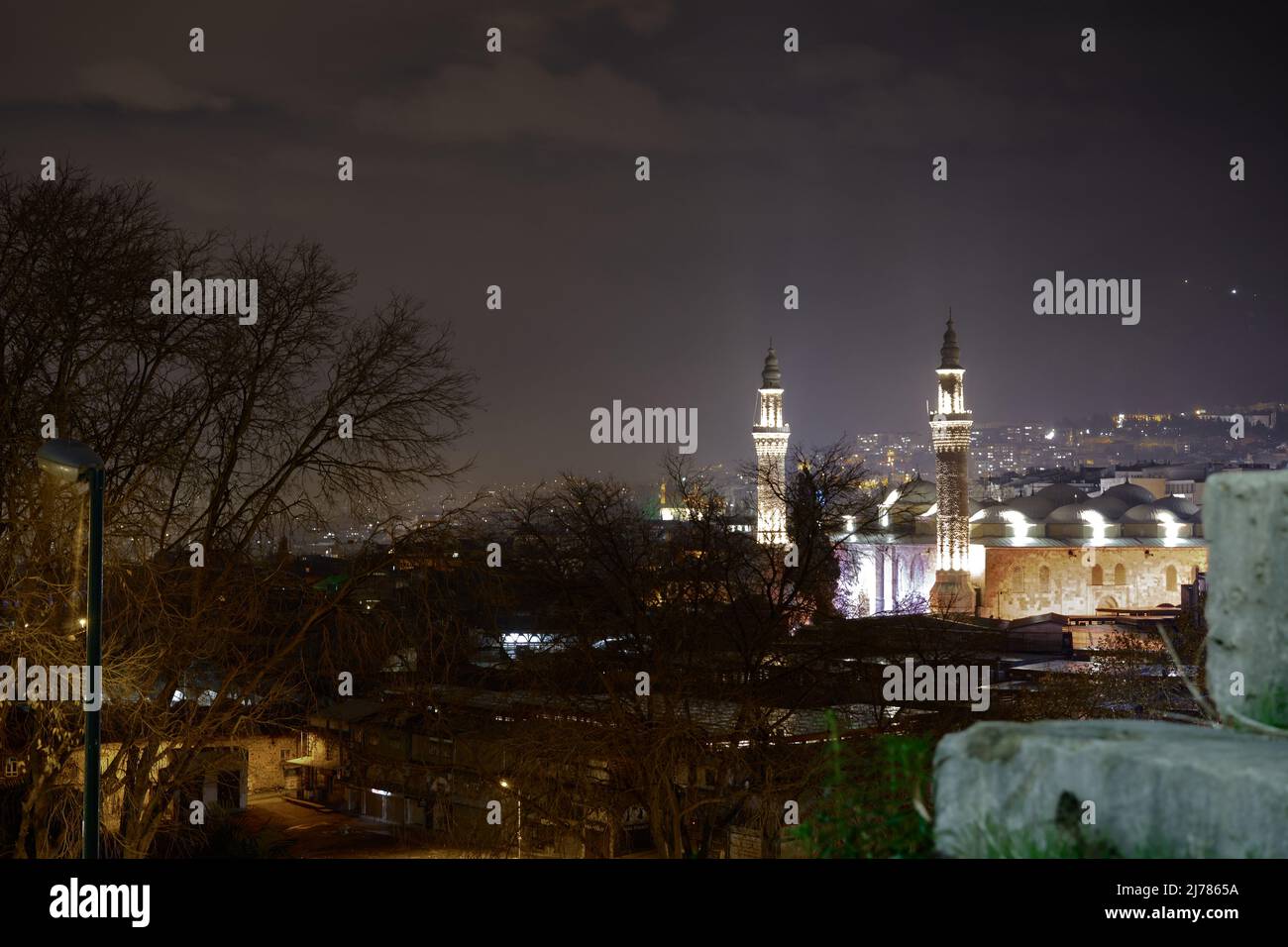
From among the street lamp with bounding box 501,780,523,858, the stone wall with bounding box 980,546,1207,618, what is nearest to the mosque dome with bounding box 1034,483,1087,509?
the stone wall with bounding box 980,546,1207,618

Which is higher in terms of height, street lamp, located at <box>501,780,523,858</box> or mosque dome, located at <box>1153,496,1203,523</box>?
mosque dome, located at <box>1153,496,1203,523</box>

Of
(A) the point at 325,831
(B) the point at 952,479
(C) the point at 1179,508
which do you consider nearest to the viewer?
(A) the point at 325,831

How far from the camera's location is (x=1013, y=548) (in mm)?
72062

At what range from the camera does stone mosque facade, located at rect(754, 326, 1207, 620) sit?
6806cm

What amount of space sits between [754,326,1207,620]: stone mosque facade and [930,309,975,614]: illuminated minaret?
0.05 m

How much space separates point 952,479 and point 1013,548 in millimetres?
7534

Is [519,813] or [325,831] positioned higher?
[519,813]

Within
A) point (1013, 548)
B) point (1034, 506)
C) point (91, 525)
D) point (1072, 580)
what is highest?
point (1034, 506)

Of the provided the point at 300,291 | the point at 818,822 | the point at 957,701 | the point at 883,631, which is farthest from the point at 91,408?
the point at 883,631

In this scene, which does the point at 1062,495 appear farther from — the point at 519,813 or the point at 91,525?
the point at 91,525

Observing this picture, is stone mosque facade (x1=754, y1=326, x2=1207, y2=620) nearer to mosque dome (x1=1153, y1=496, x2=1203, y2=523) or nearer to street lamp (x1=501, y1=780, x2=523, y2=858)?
mosque dome (x1=1153, y1=496, x2=1203, y2=523)

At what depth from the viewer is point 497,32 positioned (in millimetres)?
14883

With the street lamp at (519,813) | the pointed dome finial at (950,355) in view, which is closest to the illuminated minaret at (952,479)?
the pointed dome finial at (950,355)

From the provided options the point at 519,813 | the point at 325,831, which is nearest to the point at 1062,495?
the point at 325,831
